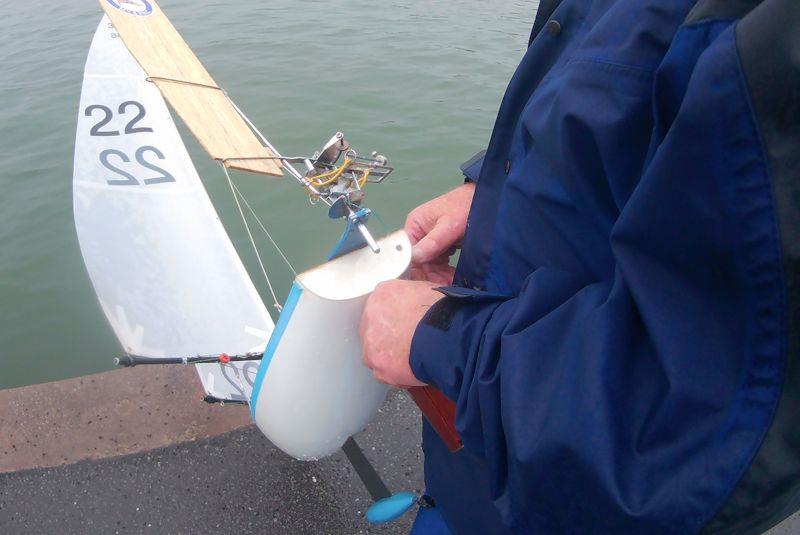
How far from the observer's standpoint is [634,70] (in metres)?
0.73

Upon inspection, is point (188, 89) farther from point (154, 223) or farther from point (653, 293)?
point (653, 293)

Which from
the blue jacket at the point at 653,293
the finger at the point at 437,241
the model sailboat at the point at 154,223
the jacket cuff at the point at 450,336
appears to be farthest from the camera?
the model sailboat at the point at 154,223

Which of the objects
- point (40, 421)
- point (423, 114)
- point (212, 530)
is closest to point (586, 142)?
point (212, 530)

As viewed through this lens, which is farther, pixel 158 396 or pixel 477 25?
pixel 477 25

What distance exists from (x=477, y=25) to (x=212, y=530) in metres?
8.08

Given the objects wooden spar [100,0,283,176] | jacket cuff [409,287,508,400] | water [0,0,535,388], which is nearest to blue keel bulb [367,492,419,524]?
jacket cuff [409,287,508,400]

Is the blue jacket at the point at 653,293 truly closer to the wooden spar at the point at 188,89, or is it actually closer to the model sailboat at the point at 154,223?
the wooden spar at the point at 188,89

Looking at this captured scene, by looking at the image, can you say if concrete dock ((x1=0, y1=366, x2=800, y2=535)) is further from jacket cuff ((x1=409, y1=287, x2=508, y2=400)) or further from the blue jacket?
the blue jacket

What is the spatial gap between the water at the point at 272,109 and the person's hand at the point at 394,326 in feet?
5.76

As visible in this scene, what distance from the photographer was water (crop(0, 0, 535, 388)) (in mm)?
4262

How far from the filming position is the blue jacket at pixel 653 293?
0.58 metres

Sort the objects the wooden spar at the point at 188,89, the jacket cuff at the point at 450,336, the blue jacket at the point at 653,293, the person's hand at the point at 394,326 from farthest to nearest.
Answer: the wooden spar at the point at 188,89 < the person's hand at the point at 394,326 < the jacket cuff at the point at 450,336 < the blue jacket at the point at 653,293

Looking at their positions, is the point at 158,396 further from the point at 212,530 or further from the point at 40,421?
the point at 212,530

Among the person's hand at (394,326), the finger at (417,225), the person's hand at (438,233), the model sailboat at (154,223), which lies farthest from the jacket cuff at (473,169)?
the model sailboat at (154,223)
